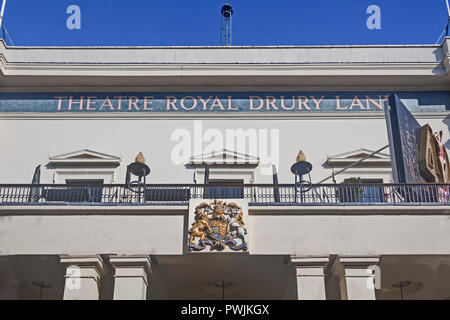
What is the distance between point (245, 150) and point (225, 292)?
468 cm

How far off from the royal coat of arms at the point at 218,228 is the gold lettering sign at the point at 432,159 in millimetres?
5861

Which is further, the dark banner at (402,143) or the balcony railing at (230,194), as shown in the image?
the dark banner at (402,143)

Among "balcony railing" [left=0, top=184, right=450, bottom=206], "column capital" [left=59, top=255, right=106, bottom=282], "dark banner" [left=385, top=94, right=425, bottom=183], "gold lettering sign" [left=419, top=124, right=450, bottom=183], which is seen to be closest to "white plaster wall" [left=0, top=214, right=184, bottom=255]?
"column capital" [left=59, top=255, right=106, bottom=282]

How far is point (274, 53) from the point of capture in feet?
67.0

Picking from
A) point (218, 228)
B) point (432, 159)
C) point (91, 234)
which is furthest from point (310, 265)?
point (432, 159)

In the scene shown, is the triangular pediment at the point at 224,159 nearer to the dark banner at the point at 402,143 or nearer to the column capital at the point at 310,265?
the dark banner at the point at 402,143

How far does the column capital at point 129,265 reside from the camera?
511 inches

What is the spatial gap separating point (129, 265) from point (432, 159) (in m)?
8.88

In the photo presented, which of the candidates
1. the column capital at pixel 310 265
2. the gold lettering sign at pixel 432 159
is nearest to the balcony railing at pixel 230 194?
the gold lettering sign at pixel 432 159

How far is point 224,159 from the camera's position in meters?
18.5

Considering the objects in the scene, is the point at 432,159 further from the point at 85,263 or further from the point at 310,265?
the point at 85,263

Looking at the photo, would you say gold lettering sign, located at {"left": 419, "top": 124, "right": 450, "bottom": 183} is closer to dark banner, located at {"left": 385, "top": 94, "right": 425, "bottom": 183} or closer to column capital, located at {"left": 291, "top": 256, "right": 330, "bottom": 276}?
dark banner, located at {"left": 385, "top": 94, "right": 425, "bottom": 183}
